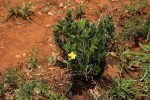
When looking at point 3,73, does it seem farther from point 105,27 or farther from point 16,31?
point 105,27

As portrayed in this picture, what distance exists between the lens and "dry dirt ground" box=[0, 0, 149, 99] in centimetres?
333

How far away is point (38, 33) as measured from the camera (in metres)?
3.62

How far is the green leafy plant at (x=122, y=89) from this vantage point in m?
2.87

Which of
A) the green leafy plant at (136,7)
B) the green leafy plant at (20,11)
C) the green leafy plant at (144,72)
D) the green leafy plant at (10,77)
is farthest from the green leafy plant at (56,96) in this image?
the green leafy plant at (136,7)

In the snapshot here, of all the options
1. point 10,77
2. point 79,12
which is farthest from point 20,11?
point 10,77

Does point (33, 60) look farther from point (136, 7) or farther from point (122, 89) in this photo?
point (136, 7)

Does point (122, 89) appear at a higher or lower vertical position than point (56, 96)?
higher

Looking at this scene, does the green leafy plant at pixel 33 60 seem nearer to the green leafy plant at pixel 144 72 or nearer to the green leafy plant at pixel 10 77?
the green leafy plant at pixel 10 77

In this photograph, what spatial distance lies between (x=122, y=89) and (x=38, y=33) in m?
1.27

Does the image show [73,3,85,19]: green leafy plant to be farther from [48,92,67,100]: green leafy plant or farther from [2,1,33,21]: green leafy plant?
[48,92,67,100]: green leafy plant

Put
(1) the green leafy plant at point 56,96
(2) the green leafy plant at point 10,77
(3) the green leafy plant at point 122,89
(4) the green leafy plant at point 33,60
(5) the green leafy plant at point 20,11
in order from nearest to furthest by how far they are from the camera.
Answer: (3) the green leafy plant at point 122,89 → (1) the green leafy plant at point 56,96 → (2) the green leafy plant at point 10,77 → (4) the green leafy plant at point 33,60 → (5) the green leafy plant at point 20,11

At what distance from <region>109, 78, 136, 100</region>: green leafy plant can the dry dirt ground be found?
0.90ft

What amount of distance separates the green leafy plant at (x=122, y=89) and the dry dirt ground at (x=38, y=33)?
275mm

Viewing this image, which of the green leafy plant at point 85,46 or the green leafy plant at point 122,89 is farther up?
the green leafy plant at point 85,46
